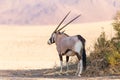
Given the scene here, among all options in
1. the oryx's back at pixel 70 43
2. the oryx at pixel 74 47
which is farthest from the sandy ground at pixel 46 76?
the oryx's back at pixel 70 43

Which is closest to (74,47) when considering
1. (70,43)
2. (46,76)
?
(70,43)

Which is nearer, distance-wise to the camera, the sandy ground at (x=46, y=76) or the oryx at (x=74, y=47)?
the sandy ground at (x=46, y=76)

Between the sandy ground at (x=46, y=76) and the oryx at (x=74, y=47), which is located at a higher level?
the oryx at (x=74, y=47)

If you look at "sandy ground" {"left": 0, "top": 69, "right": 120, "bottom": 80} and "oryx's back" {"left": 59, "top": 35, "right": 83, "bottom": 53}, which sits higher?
"oryx's back" {"left": 59, "top": 35, "right": 83, "bottom": 53}

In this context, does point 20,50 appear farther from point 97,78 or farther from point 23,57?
point 97,78

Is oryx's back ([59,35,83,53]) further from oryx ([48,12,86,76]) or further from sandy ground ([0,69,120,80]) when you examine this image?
sandy ground ([0,69,120,80])

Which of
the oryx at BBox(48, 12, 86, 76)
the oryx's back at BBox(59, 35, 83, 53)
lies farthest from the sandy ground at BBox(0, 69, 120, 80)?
the oryx's back at BBox(59, 35, 83, 53)

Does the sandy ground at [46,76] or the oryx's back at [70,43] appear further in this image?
the oryx's back at [70,43]

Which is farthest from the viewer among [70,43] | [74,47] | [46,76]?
[46,76]

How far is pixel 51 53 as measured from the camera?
3534cm

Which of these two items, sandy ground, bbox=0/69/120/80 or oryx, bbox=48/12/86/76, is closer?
sandy ground, bbox=0/69/120/80

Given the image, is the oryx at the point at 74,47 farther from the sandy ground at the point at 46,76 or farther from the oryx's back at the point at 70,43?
the sandy ground at the point at 46,76

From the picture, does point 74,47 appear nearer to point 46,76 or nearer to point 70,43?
point 70,43

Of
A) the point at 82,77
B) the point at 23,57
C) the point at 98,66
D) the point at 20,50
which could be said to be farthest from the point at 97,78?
the point at 20,50
